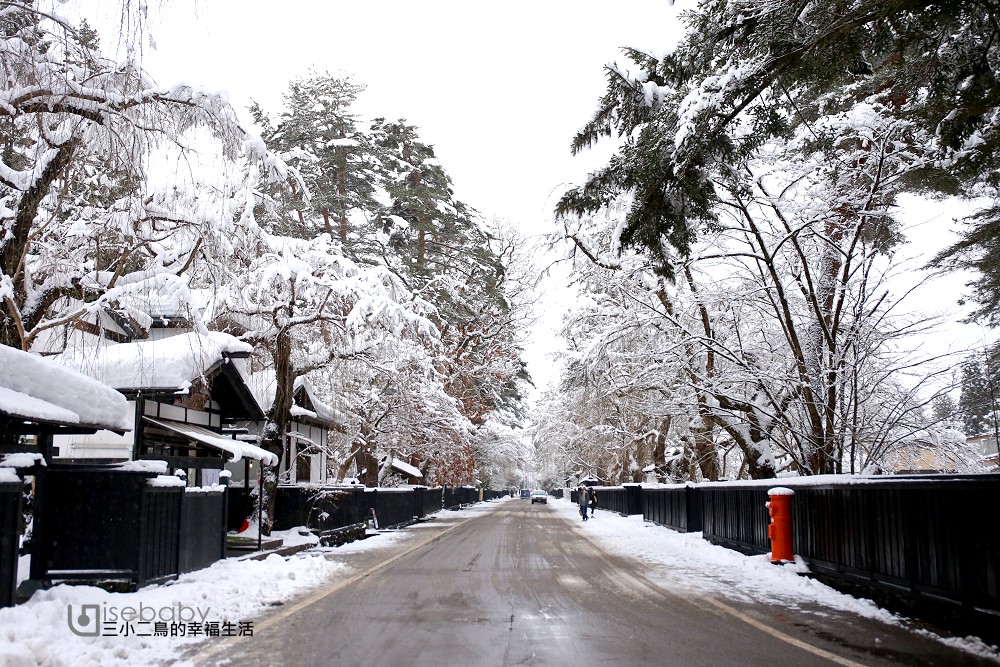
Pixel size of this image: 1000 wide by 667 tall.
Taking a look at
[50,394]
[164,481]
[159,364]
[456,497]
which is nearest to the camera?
[50,394]

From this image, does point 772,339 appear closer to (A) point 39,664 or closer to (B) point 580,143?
(B) point 580,143

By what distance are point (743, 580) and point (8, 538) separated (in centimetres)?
1043

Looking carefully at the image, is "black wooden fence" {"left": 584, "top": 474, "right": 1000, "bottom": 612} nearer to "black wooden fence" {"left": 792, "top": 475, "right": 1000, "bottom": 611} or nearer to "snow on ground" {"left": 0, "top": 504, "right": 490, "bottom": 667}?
"black wooden fence" {"left": 792, "top": 475, "right": 1000, "bottom": 611}

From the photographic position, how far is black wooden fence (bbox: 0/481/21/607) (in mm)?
7977

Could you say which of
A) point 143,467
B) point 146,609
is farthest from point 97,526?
point 146,609

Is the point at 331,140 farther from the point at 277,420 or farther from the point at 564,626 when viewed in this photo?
the point at 564,626

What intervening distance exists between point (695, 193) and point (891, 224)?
→ 907cm

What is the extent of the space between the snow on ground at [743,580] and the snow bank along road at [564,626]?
77 mm

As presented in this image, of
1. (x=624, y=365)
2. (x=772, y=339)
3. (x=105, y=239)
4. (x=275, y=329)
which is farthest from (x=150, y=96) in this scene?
(x=772, y=339)

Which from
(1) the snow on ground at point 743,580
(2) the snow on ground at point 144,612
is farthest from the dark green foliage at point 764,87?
(2) the snow on ground at point 144,612

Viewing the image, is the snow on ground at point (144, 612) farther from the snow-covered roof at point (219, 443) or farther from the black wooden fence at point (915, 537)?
the black wooden fence at point (915, 537)

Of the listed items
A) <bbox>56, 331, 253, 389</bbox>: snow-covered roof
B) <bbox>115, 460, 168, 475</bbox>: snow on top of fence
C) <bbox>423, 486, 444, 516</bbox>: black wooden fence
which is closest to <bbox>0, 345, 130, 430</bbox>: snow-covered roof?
<bbox>115, 460, 168, 475</bbox>: snow on top of fence

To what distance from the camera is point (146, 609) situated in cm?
900

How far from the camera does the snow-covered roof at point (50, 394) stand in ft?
28.6
